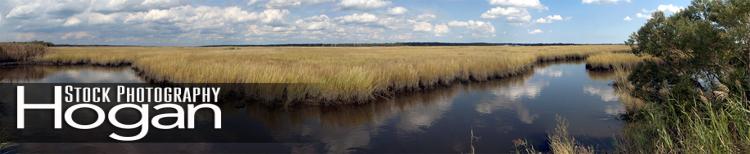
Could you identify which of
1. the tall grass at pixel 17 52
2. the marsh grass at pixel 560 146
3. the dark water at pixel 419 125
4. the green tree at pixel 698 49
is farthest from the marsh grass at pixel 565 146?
the tall grass at pixel 17 52

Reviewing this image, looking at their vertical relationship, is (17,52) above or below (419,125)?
above

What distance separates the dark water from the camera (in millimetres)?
8977

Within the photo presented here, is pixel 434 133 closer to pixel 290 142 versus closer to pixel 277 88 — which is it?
pixel 290 142

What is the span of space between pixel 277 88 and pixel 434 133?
565 centimetres

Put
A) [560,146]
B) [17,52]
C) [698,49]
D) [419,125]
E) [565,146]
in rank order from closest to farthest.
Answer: [565,146] → [560,146] → [698,49] → [419,125] → [17,52]

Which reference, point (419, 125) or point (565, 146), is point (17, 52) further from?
point (565, 146)

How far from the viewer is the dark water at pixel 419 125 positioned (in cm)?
898

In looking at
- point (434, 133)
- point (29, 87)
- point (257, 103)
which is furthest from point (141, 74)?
point (434, 133)

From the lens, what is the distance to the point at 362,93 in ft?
46.7

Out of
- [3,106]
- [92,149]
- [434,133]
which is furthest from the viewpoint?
[3,106]

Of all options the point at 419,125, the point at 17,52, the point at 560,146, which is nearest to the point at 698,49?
the point at 560,146

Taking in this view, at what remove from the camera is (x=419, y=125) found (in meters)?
11.3

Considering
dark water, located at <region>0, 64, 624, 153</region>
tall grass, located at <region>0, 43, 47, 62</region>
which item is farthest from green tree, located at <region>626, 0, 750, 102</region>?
tall grass, located at <region>0, 43, 47, 62</region>

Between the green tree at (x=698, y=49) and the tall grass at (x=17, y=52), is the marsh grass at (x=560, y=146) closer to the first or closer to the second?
the green tree at (x=698, y=49)
